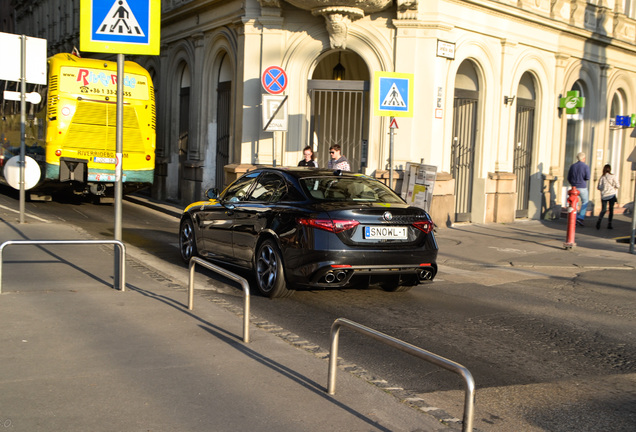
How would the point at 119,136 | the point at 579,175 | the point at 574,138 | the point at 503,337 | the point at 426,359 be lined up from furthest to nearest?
1. the point at 574,138
2. the point at 579,175
3. the point at 119,136
4. the point at 503,337
5. the point at 426,359

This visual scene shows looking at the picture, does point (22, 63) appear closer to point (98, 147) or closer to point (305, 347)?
point (98, 147)

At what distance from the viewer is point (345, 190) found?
8.42 meters

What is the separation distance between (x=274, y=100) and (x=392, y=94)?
298 cm

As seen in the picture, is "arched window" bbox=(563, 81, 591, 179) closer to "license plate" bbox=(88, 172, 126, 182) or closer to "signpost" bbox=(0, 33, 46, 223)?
"license plate" bbox=(88, 172, 126, 182)

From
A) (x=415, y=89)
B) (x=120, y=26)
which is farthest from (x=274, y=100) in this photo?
(x=120, y=26)

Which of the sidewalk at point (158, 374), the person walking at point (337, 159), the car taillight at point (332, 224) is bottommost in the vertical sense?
the sidewalk at point (158, 374)

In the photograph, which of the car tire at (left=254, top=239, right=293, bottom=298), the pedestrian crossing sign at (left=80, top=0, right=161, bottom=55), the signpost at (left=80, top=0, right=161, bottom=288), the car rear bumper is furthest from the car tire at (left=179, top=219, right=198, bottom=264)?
the pedestrian crossing sign at (left=80, top=0, right=161, bottom=55)

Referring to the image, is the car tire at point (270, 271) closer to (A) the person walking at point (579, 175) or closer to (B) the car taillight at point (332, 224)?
(B) the car taillight at point (332, 224)

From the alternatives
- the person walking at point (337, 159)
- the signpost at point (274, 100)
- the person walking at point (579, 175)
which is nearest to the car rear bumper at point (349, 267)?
the person walking at point (337, 159)

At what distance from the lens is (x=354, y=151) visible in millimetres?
17719

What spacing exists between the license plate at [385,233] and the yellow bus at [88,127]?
1118cm

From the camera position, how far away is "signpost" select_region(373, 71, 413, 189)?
524 inches

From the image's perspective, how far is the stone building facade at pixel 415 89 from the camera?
16734mm

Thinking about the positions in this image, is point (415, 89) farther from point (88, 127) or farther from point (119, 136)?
point (119, 136)
